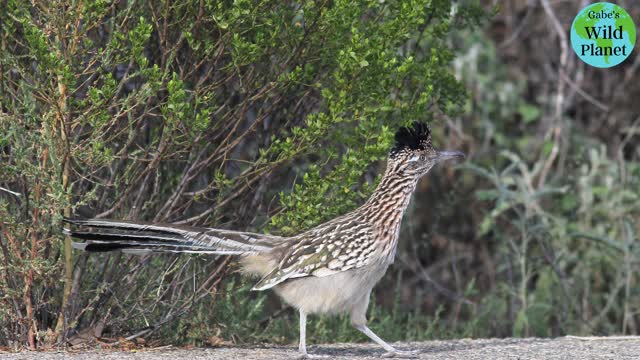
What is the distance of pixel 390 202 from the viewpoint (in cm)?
628

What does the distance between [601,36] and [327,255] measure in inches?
159

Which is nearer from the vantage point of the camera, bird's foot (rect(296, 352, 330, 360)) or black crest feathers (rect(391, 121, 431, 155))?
bird's foot (rect(296, 352, 330, 360))

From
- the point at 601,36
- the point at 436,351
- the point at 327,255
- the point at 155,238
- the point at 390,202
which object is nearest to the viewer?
the point at 155,238

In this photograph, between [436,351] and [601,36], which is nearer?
[436,351]

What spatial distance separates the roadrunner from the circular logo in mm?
3291

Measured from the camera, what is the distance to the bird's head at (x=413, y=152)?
21.1 ft

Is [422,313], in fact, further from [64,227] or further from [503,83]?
[64,227]

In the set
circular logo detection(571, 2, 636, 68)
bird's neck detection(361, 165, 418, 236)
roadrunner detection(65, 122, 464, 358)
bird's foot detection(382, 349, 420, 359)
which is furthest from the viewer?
circular logo detection(571, 2, 636, 68)

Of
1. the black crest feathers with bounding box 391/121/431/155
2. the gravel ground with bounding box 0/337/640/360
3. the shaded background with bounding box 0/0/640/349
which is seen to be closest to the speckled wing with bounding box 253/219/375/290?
the shaded background with bounding box 0/0/640/349

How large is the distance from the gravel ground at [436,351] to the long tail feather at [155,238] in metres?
0.60

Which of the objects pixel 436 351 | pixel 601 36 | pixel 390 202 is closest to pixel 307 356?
pixel 436 351

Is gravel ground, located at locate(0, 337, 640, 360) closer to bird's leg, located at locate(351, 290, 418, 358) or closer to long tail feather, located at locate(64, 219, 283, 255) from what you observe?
bird's leg, located at locate(351, 290, 418, 358)

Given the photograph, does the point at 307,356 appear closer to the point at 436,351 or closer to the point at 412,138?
the point at 436,351

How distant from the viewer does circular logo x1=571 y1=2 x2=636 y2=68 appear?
8859mm
